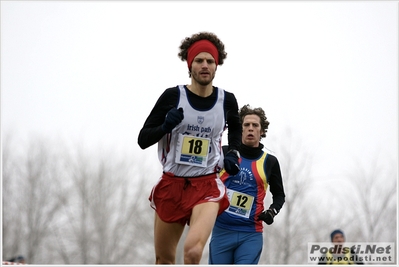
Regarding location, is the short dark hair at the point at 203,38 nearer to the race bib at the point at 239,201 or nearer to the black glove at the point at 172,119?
the black glove at the point at 172,119

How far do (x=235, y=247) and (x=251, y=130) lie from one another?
148cm

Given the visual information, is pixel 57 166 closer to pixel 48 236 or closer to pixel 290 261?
pixel 48 236

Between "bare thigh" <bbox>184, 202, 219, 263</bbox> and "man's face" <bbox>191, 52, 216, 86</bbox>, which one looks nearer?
"bare thigh" <bbox>184, 202, 219, 263</bbox>

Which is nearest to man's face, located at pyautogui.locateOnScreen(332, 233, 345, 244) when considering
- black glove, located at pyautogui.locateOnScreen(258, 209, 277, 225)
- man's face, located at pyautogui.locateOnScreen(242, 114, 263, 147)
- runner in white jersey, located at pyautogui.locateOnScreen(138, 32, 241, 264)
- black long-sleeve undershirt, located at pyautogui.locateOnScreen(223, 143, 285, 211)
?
black long-sleeve undershirt, located at pyautogui.locateOnScreen(223, 143, 285, 211)

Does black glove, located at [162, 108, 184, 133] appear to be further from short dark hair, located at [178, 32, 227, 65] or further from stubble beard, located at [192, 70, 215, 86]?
short dark hair, located at [178, 32, 227, 65]

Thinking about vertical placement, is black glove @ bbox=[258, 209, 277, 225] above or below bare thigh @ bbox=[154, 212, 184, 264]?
above

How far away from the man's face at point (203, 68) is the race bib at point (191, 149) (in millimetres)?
559

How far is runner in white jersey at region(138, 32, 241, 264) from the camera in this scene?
753cm

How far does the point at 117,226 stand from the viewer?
128ft

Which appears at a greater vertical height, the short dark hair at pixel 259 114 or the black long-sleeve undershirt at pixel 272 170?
the short dark hair at pixel 259 114

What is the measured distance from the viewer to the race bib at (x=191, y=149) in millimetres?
7590

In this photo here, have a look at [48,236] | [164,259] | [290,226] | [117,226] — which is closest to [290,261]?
[290,226]

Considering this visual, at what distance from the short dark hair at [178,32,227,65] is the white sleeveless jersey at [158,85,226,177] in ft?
1.23

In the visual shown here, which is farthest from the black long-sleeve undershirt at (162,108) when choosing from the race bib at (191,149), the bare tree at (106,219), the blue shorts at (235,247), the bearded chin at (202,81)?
the bare tree at (106,219)
